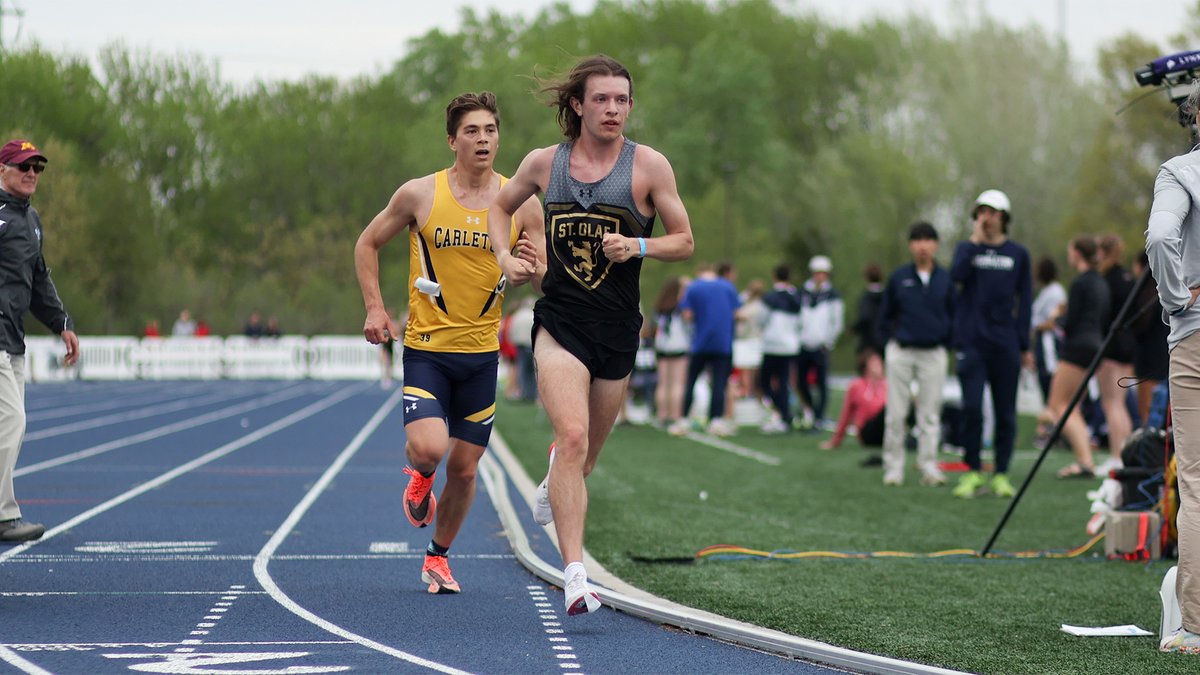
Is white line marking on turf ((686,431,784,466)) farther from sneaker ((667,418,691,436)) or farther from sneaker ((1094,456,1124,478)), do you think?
sneaker ((1094,456,1124,478))

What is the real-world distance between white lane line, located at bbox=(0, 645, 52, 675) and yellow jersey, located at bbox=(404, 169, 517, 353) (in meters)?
2.22

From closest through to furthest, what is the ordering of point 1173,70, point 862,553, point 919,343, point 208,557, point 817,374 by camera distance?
point 1173,70, point 208,557, point 862,553, point 919,343, point 817,374

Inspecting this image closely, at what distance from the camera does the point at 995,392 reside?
1223cm

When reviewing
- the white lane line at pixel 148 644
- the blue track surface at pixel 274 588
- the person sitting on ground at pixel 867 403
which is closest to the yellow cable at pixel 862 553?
the blue track surface at pixel 274 588

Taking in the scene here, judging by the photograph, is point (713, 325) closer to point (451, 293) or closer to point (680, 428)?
point (680, 428)

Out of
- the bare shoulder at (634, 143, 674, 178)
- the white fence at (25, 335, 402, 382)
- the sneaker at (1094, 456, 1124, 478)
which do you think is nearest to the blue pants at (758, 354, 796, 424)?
the sneaker at (1094, 456, 1124, 478)

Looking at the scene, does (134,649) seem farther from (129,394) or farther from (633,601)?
(129,394)

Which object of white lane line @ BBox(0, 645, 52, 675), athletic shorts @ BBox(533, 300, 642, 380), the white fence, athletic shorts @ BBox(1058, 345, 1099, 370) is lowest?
the white fence

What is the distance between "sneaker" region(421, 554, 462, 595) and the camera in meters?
7.27

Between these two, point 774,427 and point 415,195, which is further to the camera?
point 774,427

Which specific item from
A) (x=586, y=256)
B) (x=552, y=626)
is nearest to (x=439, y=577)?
(x=552, y=626)

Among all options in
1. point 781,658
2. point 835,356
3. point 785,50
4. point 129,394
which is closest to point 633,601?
point 781,658

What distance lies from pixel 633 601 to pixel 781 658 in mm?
1050

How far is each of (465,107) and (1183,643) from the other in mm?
3729
